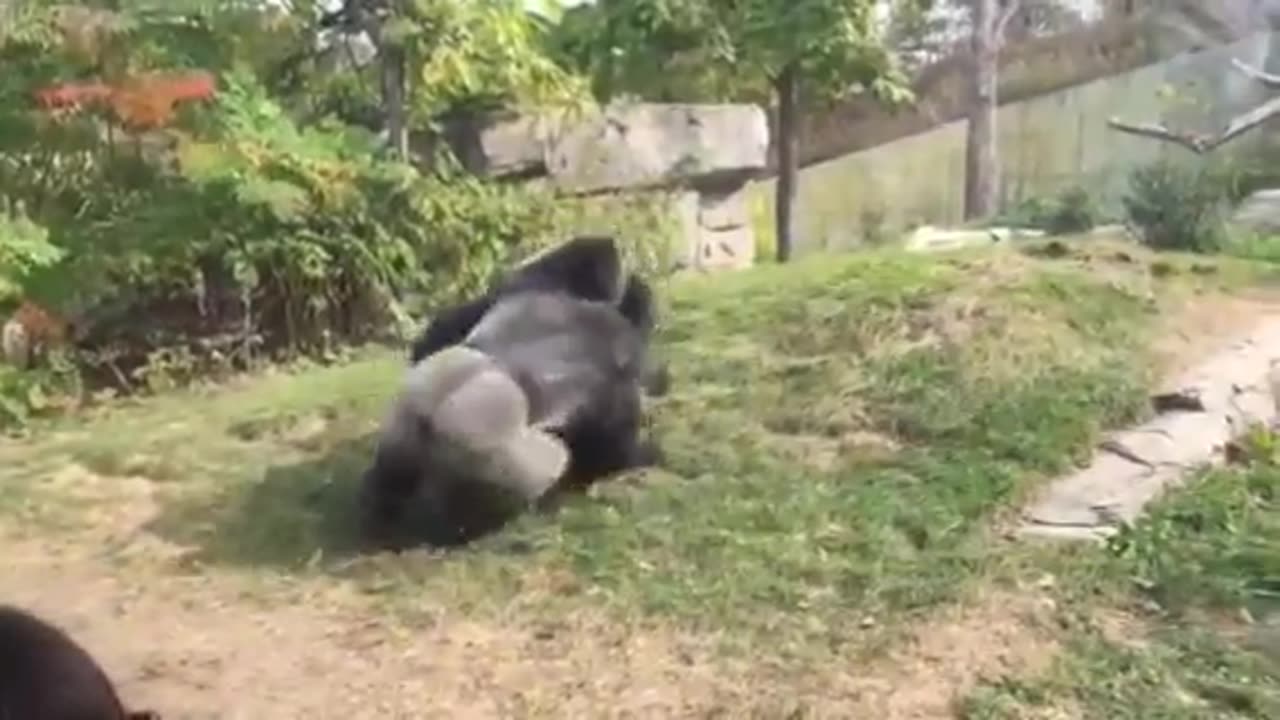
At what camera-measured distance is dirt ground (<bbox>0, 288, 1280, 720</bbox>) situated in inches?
126

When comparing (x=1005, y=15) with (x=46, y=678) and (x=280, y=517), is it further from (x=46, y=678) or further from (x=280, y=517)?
(x=46, y=678)

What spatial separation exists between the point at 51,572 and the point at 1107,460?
2.85 m

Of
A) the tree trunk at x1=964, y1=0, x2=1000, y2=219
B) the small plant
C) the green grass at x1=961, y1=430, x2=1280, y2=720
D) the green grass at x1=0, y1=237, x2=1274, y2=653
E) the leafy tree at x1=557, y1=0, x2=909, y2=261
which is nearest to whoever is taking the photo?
the green grass at x1=961, y1=430, x2=1280, y2=720

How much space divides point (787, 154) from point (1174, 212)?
97.7 inches

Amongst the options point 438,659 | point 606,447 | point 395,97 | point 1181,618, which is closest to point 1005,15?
point 395,97

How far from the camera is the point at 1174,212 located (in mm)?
8289

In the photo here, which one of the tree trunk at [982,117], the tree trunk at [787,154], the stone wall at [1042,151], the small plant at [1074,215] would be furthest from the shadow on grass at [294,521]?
the tree trunk at [982,117]

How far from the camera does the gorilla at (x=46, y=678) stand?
2.76m

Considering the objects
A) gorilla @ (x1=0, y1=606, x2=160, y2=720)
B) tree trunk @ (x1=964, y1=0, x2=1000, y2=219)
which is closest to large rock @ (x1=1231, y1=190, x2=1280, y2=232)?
tree trunk @ (x1=964, y1=0, x2=1000, y2=219)

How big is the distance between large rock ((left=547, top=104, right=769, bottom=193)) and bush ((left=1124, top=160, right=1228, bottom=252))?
225cm

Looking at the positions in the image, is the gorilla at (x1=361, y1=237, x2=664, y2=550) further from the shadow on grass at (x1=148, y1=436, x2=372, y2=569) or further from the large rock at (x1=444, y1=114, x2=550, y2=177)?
the large rock at (x1=444, y1=114, x2=550, y2=177)

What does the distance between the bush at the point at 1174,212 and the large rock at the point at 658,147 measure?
225 cm

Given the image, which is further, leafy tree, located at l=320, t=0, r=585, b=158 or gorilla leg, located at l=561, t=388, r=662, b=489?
leafy tree, located at l=320, t=0, r=585, b=158

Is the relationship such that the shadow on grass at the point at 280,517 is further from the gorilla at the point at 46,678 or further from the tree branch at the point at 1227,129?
the tree branch at the point at 1227,129
